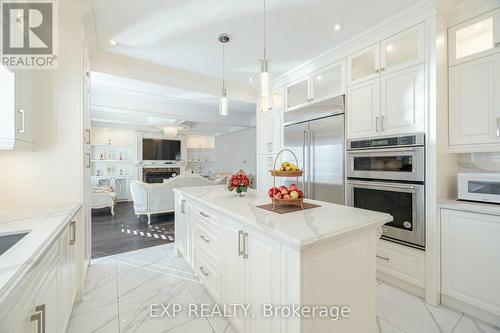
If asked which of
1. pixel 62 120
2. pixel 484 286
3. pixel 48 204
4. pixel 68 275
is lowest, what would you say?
pixel 484 286

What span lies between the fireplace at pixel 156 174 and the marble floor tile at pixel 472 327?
7.79m

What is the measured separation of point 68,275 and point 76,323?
0.48 meters

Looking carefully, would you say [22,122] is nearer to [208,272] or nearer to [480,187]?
[208,272]

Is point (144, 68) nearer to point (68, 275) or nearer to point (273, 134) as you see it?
point (273, 134)

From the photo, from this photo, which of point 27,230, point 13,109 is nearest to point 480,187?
point 27,230

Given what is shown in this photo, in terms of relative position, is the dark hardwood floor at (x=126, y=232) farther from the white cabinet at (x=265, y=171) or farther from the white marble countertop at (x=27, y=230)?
the white cabinet at (x=265, y=171)

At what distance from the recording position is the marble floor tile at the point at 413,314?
1.69m

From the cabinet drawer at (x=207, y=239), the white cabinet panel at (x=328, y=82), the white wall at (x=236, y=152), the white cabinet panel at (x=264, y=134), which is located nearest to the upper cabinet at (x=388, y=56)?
the white cabinet panel at (x=328, y=82)

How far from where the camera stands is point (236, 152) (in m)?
8.49

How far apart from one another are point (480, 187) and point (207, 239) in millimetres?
2371

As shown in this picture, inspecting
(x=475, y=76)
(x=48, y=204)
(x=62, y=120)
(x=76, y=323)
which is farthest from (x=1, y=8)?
(x=475, y=76)

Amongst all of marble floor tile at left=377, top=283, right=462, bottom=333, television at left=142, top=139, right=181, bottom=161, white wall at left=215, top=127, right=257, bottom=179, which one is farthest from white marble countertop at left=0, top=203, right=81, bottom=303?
television at left=142, top=139, right=181, bottom=161

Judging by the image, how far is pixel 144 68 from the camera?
309 centimetres

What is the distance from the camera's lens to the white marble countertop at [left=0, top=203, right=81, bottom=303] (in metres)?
0.81
